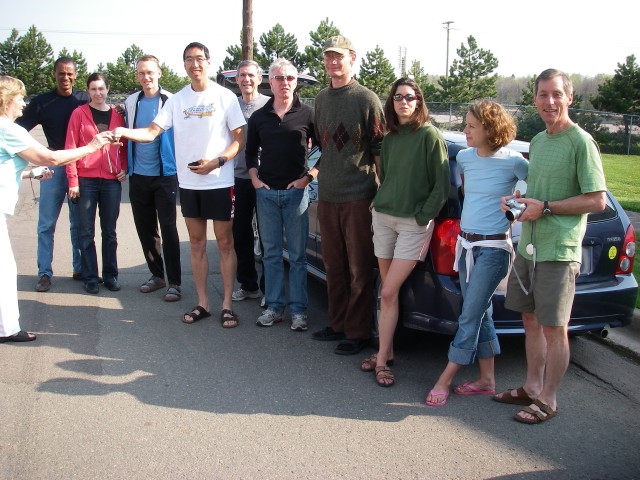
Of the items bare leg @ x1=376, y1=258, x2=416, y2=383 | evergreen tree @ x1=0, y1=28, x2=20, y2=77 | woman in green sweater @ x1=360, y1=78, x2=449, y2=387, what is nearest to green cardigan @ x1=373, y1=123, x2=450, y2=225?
woman in green sweater @ x1=360, y1=78, x2=449, y2=387

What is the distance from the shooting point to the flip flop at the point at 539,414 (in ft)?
12.4

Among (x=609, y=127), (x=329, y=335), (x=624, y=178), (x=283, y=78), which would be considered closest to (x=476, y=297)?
(x=329, y=335)

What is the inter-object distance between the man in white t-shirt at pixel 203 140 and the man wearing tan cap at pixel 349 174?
91cm

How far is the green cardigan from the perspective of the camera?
4094 mm

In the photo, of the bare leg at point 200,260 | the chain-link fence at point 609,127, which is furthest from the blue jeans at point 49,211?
the chain-link fence at point 609,127

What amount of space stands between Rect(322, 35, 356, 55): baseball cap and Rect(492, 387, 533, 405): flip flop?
256cm

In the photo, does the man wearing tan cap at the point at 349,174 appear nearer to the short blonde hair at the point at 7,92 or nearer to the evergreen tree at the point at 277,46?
the short blonde hair at the point at 7,92

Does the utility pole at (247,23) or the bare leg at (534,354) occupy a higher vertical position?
the utility pole at (247,23)

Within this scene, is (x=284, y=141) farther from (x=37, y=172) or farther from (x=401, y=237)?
(x=37, y=172)

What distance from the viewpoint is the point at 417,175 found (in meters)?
4.19

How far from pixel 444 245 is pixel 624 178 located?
1322 cm

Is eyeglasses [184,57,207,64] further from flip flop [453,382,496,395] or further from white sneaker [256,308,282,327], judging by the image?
flip flop [453,382,496,395]

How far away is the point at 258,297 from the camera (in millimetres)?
6348

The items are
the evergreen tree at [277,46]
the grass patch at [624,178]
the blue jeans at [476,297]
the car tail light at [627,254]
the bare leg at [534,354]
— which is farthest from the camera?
the evergreen tree at [277,46]
